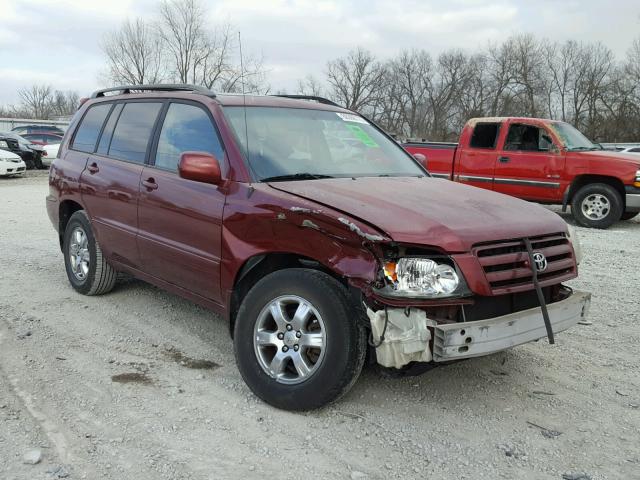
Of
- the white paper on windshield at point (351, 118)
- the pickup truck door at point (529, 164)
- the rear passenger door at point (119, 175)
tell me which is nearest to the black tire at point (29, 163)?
the pickup truck door at point (529, 164)

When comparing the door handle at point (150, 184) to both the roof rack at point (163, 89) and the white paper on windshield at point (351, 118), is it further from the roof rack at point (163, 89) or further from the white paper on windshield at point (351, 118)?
the white paper on windshield at point (351, 118)

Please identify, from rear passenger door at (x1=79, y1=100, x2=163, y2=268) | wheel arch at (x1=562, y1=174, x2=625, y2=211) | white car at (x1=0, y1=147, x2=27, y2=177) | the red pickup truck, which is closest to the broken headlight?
rear passenger door at (x1=79, y1=100, x2=163, y2=268)

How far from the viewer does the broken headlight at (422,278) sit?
2904 millimetres

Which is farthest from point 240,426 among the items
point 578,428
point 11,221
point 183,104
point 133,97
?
point 11,221

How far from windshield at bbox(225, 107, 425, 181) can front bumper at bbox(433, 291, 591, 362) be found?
144cm

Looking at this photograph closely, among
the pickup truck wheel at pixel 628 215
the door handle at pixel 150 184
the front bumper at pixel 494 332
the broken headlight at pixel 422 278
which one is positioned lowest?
the pickup truck wheel at pixel 628 215

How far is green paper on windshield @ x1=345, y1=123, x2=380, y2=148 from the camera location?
177 inches

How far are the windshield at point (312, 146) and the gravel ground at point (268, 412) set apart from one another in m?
1.38

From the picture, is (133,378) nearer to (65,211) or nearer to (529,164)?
(65,211)

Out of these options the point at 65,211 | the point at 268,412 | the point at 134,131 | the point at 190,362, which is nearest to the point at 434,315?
the point at 268,412

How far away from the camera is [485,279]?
116 inches

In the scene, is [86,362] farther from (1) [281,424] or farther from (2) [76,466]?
(1) [281,424]

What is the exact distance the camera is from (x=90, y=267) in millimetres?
5223

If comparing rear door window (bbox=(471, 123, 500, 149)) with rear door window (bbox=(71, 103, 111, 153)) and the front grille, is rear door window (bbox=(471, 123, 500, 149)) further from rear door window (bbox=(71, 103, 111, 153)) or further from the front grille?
the front grille
